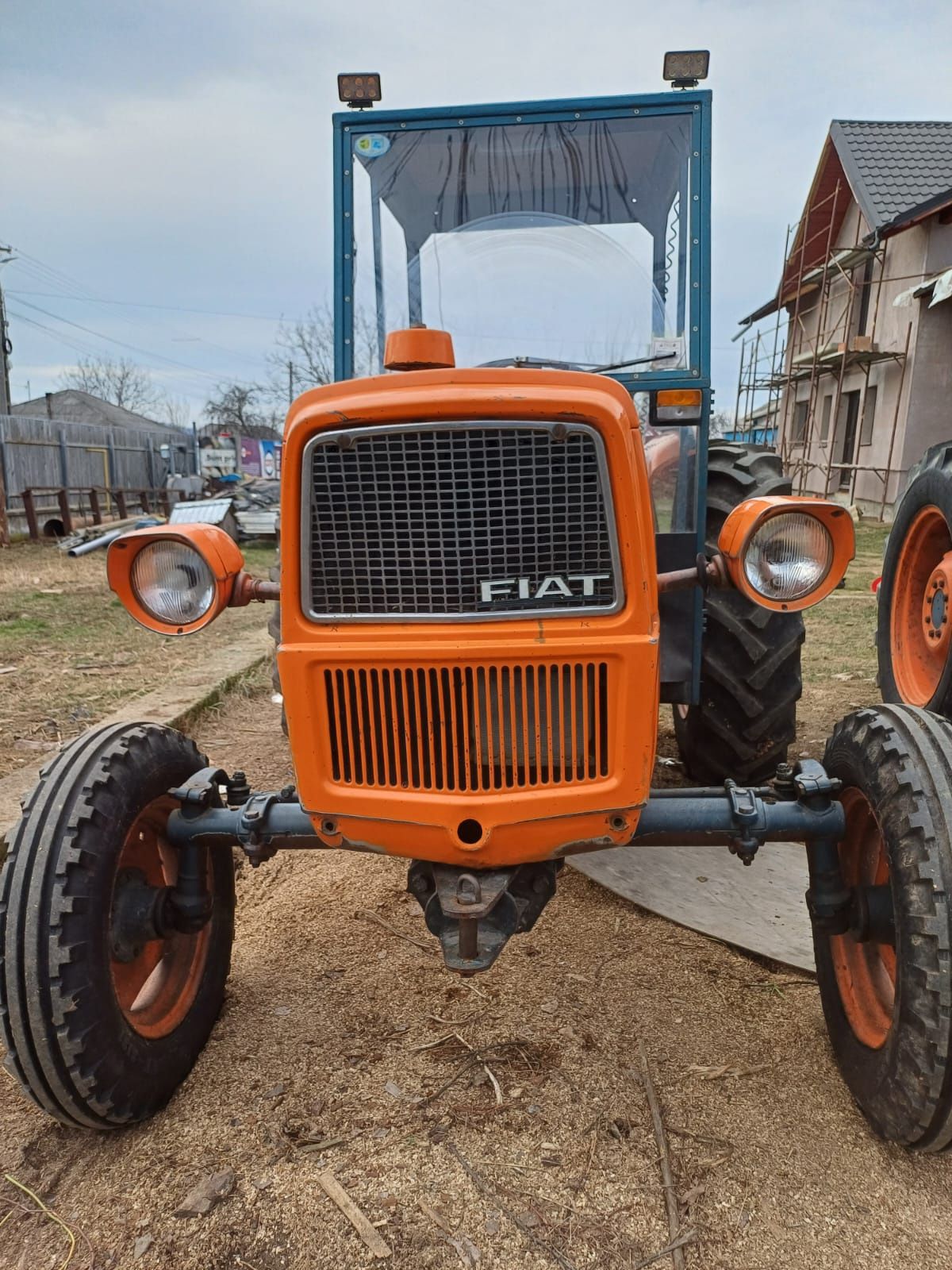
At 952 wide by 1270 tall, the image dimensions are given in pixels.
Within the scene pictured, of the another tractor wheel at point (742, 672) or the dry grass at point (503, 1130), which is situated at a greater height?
the another tractor wheel at point (742, 672)

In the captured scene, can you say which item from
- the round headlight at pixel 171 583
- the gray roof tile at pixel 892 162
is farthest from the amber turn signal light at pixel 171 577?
the gray roof tile at pixel 892 162

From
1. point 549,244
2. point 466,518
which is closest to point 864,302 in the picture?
point 549,244

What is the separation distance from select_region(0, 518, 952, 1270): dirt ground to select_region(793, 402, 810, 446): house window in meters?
21.2

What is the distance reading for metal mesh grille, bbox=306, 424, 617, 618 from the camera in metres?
1.83

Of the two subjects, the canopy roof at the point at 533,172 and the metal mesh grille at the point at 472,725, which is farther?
the canopy roof at the point at 533,172

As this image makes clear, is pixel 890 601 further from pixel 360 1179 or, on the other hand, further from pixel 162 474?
pixel 162 474

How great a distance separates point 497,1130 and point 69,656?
5.67m

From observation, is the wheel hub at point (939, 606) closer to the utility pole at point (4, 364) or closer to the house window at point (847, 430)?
the house window at point (847, 430)

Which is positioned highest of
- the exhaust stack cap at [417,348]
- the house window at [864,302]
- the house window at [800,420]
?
the house window at [864,302]

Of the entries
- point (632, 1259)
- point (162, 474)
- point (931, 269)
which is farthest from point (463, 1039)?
point (162, 474)

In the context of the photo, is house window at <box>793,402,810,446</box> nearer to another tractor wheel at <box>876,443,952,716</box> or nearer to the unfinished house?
the unfinished house

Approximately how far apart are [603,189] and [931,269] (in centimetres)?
1571

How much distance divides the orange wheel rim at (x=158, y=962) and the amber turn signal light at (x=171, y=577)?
0.51 metres

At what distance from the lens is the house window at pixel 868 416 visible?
18016 mm
